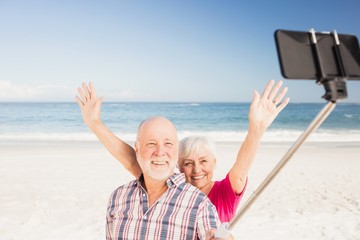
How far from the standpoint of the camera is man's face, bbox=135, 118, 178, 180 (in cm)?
207

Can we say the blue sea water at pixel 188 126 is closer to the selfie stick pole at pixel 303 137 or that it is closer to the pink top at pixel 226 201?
the pink top at pixel 226 201

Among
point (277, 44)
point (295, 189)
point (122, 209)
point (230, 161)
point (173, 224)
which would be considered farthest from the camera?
point (230, 161)

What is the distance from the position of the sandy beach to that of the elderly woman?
10.6ft

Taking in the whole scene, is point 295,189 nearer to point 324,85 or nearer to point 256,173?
point 256,173

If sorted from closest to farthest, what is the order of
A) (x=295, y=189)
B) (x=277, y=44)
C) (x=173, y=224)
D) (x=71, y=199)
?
1. (x=277, y=44)
2. (x=173, y=224)
3. (x=71, y=199)
4. (x=295, y=189)

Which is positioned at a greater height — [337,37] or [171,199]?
[337,37]

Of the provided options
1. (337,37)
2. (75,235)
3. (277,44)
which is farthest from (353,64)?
(75,235)

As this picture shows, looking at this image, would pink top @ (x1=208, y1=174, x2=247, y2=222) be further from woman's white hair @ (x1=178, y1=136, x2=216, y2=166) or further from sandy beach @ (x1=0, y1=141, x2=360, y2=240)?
sandy beach @ (x1=0, y1=141, x2=360, y2=240)

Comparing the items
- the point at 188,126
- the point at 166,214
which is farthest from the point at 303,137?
the point at 188,126

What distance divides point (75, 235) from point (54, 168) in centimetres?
536

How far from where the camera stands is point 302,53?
1.15 meters

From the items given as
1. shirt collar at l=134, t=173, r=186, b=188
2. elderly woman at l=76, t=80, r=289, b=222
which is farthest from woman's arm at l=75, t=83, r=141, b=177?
shirt collar at l=134, t=173, r=186, b=188

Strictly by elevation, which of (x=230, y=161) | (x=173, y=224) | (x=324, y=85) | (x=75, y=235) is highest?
(x=324, y=85)

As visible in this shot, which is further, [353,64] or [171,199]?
[171,199]
